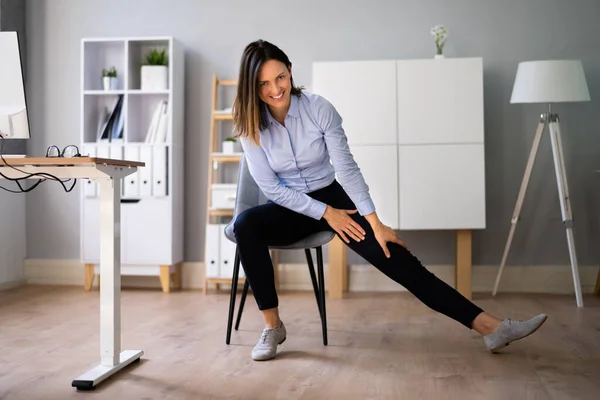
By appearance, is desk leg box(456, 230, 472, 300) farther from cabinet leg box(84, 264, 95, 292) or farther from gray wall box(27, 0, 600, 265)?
cabinet leg box(84, 264, 95, 292)

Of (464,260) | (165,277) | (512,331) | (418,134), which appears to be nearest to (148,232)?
(165,277)

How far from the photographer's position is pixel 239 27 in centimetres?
484

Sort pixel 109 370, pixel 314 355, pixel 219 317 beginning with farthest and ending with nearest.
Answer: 1. pixel 219 317
2. pixel 314 355
3. pixel 109 370

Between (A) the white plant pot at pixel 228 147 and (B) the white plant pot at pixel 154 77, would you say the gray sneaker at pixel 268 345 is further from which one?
(B) the white plant pot at pixel 154 77

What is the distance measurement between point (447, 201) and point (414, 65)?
0.79 m

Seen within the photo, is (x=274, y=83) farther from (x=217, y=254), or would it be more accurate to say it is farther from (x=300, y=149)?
(x=217, y=254)

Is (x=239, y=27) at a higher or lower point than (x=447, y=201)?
higher

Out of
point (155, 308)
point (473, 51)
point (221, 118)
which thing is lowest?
point (155, 308)

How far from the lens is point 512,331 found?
8.63ft

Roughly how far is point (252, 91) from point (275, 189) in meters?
0.39

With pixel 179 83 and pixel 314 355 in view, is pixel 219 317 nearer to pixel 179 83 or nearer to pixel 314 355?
pixel 314 355

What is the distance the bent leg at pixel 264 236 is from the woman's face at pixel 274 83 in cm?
42

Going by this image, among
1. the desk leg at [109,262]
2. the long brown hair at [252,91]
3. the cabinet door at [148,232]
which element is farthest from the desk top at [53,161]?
the cabinet door at [148,232]

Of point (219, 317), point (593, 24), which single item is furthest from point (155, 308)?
point (593, 24)
